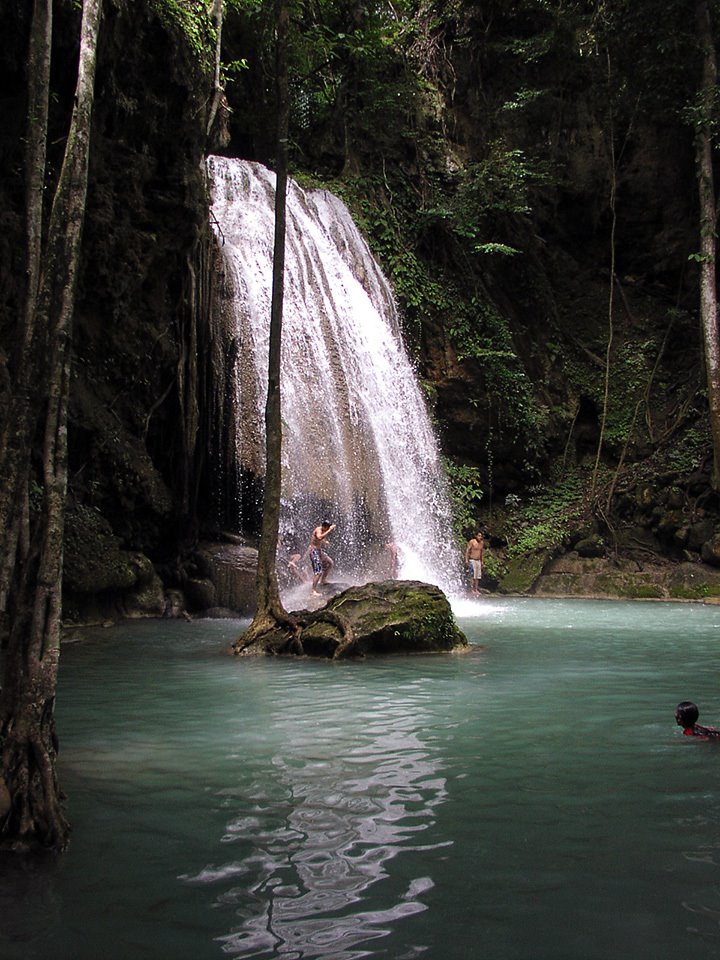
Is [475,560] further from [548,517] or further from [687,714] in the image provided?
[687,714]

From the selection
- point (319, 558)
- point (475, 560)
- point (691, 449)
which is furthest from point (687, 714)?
point (691, 449)

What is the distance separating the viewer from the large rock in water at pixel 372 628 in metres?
9.27

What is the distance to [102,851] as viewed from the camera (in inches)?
138

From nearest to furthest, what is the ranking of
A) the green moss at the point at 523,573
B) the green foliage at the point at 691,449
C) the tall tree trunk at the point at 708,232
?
1. the tall tree trunk at the point at 708,232
2. the green moss at the point at 523,573
3. the green foliage at the point at 691,449

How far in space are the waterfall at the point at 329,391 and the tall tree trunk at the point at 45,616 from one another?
1074cm

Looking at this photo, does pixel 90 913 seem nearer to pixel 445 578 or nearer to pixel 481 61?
pixel 445 578

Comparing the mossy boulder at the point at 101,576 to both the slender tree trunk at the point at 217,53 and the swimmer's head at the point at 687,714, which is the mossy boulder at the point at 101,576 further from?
the swimmer's head at the point at 687,714

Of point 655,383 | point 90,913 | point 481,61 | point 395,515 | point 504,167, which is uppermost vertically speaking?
point 481,61

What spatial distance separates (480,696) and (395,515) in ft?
34.3

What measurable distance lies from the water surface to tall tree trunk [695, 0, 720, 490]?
36.6 feet

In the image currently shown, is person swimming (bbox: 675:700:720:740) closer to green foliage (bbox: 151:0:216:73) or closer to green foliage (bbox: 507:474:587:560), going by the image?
green foliage (bbox: 151:0:216:73)

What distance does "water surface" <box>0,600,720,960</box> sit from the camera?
281 cm

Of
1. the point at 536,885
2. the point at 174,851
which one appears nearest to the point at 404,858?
the point at 536,885

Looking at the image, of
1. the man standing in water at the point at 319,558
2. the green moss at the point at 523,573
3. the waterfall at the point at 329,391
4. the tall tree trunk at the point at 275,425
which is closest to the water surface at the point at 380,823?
the tall tree trunk at the point at 275,425
